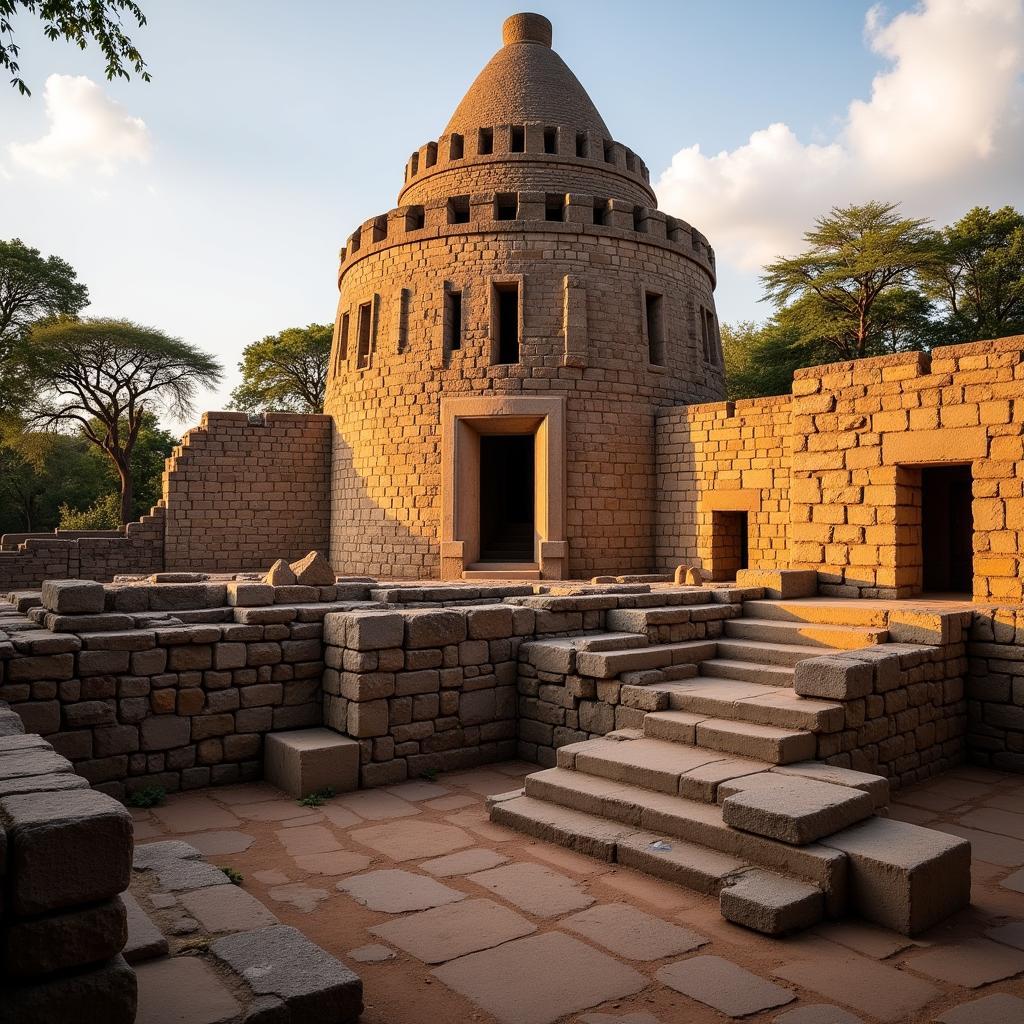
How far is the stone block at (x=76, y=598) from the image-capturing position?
618cm

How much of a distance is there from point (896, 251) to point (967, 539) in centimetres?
1596

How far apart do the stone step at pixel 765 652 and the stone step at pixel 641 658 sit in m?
0.16

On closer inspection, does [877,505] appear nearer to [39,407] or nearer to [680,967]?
[680,967]

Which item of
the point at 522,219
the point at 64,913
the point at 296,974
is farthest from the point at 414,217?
the point at 64,913

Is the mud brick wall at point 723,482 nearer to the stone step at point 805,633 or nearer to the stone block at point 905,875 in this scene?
the stone step at point 805,633

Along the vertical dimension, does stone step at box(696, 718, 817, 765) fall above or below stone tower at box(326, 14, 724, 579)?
below

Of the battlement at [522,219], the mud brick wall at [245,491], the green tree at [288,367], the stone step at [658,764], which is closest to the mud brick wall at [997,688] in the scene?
the stone step at [658,764]

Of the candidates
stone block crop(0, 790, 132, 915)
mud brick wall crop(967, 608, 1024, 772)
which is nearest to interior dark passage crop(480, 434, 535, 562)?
mud brick wall crop(967, 608, 1024, 772)

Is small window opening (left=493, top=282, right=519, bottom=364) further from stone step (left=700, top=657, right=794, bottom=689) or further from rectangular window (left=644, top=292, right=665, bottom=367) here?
stone step (left=700, top=657, right=794, bottom=689)

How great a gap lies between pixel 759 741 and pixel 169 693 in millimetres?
4373

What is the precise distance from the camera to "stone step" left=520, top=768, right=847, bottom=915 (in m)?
4.00

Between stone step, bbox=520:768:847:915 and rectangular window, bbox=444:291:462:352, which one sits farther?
rectangular window, bbox=444:291:462:352

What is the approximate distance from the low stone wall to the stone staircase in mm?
2759

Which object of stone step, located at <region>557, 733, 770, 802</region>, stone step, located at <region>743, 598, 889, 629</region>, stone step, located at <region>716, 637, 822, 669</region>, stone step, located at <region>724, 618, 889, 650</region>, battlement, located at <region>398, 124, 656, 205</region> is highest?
battlement, located at <region>398, 124, 656, 205</region>
